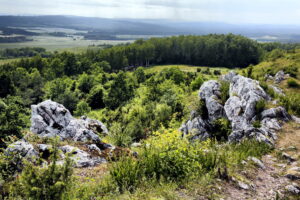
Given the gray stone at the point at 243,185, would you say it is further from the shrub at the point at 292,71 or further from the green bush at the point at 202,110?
the shrub at the point at 292,71

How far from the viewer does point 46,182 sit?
459cm

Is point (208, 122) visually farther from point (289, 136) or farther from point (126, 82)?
point (126, 82)

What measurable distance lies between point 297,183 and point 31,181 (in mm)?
8372

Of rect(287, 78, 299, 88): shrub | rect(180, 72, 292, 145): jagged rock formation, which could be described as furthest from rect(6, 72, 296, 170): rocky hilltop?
rect(287, 78, 299, 88): shrub

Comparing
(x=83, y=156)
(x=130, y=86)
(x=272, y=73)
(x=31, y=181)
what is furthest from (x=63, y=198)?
(x=130, y=86)

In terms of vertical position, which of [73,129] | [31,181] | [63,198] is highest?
[31,181]

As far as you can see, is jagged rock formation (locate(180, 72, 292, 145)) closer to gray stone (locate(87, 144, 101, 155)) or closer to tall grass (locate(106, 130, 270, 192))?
tall grass (locate(106, 130, 270, 192))

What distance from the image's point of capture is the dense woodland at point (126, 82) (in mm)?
28984

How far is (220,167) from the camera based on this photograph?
7.42m

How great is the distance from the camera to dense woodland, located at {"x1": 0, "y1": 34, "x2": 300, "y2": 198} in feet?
95.1

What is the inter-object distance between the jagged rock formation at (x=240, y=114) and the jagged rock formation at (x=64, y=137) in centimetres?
514

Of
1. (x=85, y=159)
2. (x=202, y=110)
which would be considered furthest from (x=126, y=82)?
(x=85, y=159)

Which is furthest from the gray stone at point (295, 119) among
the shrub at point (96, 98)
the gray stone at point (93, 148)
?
the shrub at point (96, 98)

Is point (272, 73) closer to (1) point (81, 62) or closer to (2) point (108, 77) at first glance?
(2) point (108, 77)
